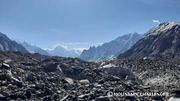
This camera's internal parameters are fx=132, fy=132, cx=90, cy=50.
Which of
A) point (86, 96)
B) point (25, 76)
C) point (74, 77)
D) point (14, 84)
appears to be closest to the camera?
point (86, 96)

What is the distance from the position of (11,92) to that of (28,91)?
6.79 ft

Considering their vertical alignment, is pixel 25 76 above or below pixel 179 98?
above

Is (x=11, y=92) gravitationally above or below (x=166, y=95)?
above

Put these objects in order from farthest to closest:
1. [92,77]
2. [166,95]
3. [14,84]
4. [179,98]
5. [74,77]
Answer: [74,77], [92,77], [14,84], [166,95], [179,98]

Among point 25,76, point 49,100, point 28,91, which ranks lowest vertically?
point 49,100

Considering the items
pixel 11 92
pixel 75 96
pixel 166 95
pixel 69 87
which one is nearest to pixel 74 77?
pixel 69 87

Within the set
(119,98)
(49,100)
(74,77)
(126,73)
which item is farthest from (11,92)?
(126,73)

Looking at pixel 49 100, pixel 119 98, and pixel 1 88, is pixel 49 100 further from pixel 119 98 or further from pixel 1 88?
pixel 119 98

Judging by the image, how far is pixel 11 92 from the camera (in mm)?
16062

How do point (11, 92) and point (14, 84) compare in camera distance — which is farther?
point (14, 84)

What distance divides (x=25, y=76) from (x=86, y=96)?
12428 mm

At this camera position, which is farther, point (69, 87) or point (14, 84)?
point (69, 87)

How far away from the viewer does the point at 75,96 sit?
58.5 ft

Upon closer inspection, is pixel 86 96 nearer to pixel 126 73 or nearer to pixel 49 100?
pixel 49 100
